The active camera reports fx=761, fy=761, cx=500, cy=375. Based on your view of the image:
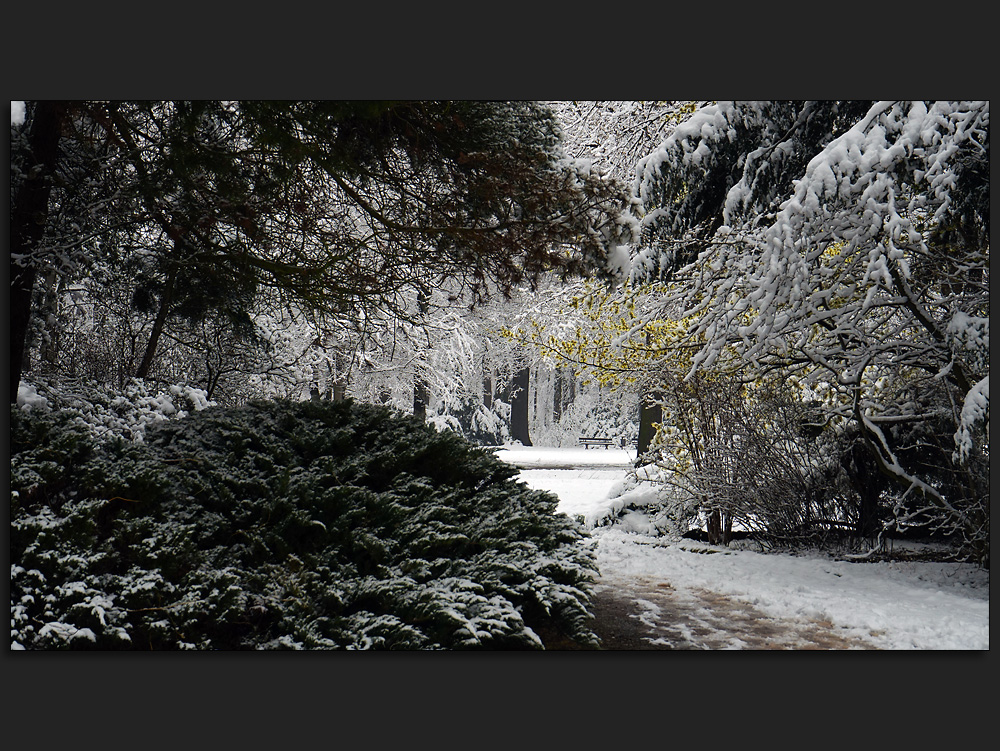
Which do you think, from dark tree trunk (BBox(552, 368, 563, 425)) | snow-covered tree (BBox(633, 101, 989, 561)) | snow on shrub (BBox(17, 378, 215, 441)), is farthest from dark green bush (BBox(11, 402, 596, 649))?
dark tree trunk (BBox(552, 368, 563, 425))

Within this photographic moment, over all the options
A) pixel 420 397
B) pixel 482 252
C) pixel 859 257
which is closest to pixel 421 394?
pixel 420 397

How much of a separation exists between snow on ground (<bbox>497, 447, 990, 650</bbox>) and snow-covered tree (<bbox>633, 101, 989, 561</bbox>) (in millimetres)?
411

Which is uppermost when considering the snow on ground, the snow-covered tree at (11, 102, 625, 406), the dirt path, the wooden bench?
the snow-covered tree at (11, 102, 625, 406)

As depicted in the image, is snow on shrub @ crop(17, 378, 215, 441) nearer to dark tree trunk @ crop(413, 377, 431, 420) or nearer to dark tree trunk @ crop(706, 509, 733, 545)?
dark tree trunk @ crop(413, 377, 431, 420)

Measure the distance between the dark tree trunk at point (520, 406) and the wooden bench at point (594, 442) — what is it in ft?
1.17

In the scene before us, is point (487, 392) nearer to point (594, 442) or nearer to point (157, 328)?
point (594, 442)

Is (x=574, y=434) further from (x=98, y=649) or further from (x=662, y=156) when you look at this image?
(x=98, y=649)

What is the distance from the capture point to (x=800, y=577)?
3.84 meters

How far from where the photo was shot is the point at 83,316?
3.59 meters

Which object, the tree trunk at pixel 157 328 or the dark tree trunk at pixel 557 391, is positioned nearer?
the tree trunk at pixel 157 328

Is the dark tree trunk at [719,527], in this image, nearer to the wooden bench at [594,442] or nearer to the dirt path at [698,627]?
the wooden bench at [594,442]

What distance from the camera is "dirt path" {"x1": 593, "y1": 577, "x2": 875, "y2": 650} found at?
291 centimetres

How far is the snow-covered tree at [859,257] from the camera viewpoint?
9.66ft

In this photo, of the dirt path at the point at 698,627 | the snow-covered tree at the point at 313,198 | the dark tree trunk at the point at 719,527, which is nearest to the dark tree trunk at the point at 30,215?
the snow-covered tree at the point at 313,198
